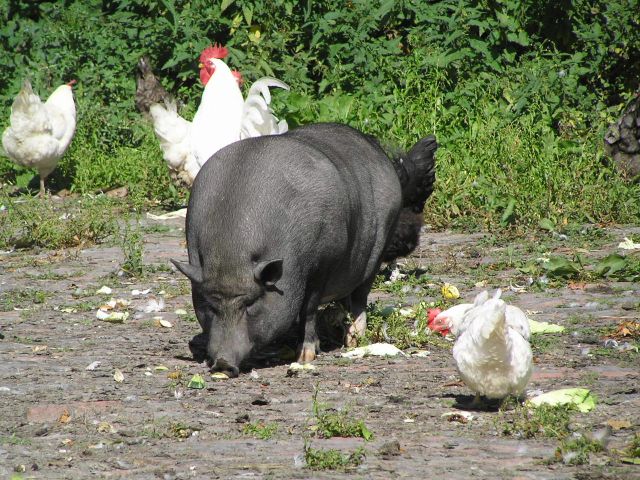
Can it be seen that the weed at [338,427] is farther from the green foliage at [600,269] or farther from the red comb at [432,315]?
the green foliage at [600,269]

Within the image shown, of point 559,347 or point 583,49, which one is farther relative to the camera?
point 583,49

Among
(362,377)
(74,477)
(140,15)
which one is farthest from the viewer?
(140,15)

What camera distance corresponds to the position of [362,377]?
214 inches

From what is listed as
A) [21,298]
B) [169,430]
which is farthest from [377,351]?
[21,298]

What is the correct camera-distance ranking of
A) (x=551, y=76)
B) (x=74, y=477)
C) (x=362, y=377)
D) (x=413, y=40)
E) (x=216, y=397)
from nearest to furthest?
1. (x=74, y=477)
2. (x=216, y=397)
3. (x=362, y=377)
4. (x=551, y=76)
5. (x=413, y=40)

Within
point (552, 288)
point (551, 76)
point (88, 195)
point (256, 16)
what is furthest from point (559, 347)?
point (256, 16)

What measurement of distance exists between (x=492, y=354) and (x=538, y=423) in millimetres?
337

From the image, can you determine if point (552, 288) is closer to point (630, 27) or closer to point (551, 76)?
point (551, 76)

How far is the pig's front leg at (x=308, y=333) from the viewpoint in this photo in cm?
586

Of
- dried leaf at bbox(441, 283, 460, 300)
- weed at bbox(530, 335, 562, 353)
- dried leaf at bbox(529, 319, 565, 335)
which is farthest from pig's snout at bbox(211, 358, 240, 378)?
dried leaf at bbox(441, 283, 460, 300)

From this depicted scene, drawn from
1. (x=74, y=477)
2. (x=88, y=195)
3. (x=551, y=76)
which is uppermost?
(x=551, y=76)

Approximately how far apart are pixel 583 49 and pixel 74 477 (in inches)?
366

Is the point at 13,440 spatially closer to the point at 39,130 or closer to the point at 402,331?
the point at 402,331

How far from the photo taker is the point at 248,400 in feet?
16.4
